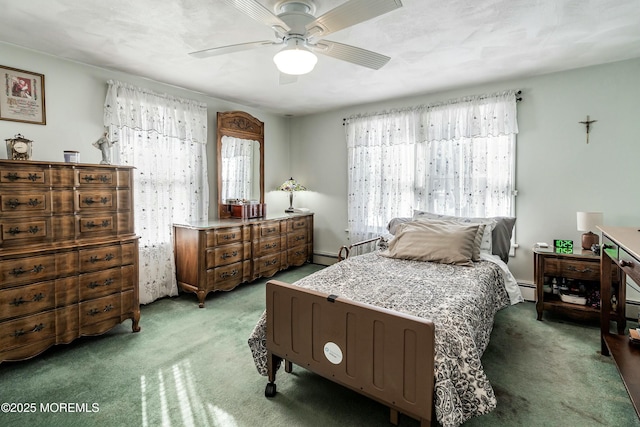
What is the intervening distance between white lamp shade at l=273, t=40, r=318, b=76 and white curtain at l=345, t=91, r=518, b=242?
7.95 ft

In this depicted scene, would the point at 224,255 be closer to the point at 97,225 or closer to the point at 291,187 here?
the point at 97,225

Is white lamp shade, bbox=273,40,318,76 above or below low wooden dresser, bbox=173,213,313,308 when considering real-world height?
above

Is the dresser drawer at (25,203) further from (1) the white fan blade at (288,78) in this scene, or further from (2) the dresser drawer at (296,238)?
(2) the dresser drawer at (296,238)

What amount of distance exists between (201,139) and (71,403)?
9.43 ft

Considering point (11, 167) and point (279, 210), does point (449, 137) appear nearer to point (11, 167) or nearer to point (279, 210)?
point (279, 210)

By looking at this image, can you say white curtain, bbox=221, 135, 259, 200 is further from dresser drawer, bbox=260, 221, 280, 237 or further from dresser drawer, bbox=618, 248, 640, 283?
dresser drawer, bbox=618, 248, 640, 283

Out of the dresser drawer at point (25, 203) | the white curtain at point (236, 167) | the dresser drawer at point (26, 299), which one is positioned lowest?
the dresser drawer at point (26, 299)

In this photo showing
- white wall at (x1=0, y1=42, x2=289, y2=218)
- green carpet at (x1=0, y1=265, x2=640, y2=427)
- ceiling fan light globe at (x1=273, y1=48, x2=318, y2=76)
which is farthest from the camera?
white wall at (x1=0, y1=42, x2=289, y2=218)

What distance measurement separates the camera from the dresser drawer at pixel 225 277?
352 cm

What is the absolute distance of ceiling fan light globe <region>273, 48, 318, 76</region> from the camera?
188 centimetres

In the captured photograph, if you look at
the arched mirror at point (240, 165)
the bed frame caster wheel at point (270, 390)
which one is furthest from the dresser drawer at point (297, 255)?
the bed frame caster wheel at point (270, 390)

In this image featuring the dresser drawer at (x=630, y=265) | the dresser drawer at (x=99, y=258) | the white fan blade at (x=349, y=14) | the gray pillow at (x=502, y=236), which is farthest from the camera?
the gray pillow at (x=502, y=236)

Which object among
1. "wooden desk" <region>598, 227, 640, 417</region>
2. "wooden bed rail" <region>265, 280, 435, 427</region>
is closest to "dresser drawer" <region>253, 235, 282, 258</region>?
"wooden bed rail" <region>265, 280, 435, 427</region>

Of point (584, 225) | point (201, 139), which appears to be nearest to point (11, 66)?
point (201, 139)
